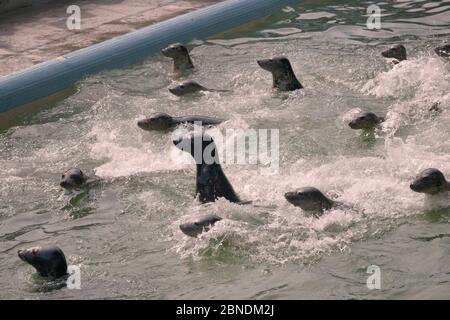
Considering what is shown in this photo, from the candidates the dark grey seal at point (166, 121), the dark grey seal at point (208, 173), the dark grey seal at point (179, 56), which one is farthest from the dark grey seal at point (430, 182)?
the dark grey seal at point (179, 56)

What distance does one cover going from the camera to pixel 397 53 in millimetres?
9961

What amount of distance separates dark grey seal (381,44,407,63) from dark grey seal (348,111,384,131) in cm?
192

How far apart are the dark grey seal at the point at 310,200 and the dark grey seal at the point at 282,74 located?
2.96m

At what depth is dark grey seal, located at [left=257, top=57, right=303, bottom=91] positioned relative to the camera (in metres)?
9.42

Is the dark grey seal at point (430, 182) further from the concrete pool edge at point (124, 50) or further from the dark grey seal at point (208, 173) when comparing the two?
the concrete pool edge at point (124, 50)

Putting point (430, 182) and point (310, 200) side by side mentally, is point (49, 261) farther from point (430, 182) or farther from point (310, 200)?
point (430, 182)

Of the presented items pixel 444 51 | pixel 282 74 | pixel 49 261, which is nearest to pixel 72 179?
pixel 49 261

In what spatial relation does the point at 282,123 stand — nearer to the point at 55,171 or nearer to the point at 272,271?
the point at 55,171

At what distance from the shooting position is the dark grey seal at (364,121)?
8172 millimetres

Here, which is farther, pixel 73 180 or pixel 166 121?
pixel 166 121

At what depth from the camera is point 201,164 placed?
7.04 meters

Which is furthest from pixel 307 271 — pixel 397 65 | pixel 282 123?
pixel 397 65

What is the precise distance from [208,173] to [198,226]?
0.71 metres

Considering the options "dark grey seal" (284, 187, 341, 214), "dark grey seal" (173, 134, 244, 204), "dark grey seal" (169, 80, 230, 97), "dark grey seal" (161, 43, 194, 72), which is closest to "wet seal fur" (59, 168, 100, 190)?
"dark grey seal" (173, 134, 244, 204)
